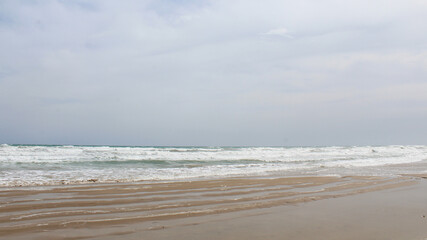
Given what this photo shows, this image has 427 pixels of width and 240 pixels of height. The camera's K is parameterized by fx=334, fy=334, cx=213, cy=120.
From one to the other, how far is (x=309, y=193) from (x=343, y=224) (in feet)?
10.6

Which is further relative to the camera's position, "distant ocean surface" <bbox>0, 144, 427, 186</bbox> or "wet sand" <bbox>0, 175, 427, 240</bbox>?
"distant ocean surface" <bbox>0, 144, 427, 186</bbox>

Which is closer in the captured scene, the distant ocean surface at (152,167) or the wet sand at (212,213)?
the wet sand at (212,213)

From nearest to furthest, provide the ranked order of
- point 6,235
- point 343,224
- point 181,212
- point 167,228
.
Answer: point 6,235 → point 167,228 → point 343,224 → point 181,212

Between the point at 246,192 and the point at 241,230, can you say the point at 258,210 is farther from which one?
the point at 246,192

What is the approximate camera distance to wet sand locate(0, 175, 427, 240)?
4445 mm

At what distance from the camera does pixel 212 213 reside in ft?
18.6

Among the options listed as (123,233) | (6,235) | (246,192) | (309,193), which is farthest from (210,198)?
(6,235)

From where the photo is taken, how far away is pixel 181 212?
5.73m

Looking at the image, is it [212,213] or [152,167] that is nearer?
[212,213]

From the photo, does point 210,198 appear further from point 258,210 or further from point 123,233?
point 123,233

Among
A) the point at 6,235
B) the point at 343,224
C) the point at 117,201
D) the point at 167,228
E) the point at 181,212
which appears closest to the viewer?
the point at 6,235

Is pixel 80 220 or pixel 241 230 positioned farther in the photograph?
pixel 80 220

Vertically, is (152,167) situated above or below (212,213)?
below

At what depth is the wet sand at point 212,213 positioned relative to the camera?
445 cm
